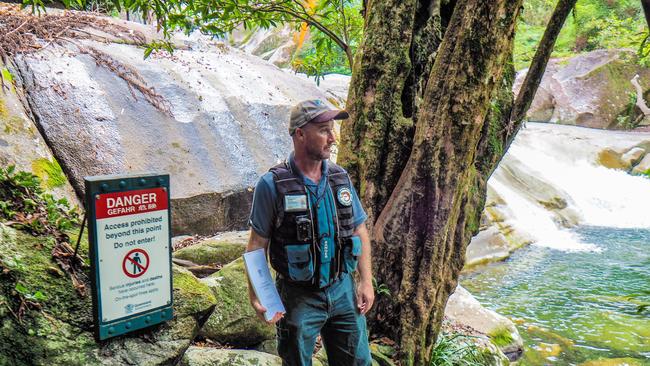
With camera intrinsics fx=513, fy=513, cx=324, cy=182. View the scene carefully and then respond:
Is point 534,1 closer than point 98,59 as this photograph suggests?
No

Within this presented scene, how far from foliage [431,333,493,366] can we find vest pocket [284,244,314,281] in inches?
82.7

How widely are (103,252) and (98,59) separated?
16.8 feet

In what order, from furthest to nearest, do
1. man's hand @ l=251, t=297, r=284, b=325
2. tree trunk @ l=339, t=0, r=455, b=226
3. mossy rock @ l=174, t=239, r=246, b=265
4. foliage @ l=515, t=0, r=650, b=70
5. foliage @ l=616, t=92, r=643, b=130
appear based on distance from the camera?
1. foliage @ l=515, t=0, r=650, b=70
2. foliage @ l=616, t=92, r=643, b=130
3. mossy rock @ l=174, t=239, r=246, b=265
4. tree trunk @ l=339, t=0, r=455, b=226
5. man's hand @ l=251, t=297, r=284, b=325

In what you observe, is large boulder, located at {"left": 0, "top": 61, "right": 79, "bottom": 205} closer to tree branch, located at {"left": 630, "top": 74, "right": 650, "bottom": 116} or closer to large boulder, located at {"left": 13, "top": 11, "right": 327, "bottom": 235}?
large boulder, located at {"left": 13, "top": 11, "right": 327, "bottom": 235}

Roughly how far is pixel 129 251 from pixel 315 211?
0.95 metres

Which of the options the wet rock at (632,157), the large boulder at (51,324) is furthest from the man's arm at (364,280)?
the wet rock at (632,157)

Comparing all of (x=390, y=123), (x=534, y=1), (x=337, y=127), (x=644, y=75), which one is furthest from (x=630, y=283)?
(x=534, y=1)

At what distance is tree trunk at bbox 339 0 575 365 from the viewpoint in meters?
3.76

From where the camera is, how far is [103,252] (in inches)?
93.1

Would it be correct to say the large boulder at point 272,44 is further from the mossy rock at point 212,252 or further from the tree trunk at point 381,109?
the tree trunk at point 381,109

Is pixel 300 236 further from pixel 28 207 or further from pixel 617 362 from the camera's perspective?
pixel 617 362

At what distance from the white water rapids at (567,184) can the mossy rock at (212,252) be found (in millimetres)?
8655

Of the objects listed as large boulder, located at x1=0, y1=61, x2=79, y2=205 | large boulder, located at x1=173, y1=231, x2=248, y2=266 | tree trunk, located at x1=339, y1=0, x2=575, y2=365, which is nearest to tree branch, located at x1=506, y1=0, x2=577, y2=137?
tree trunk, located at x1=339, y1=0, x2=575, y2=365

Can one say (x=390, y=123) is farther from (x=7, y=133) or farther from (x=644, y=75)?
(x=644, y=75)
